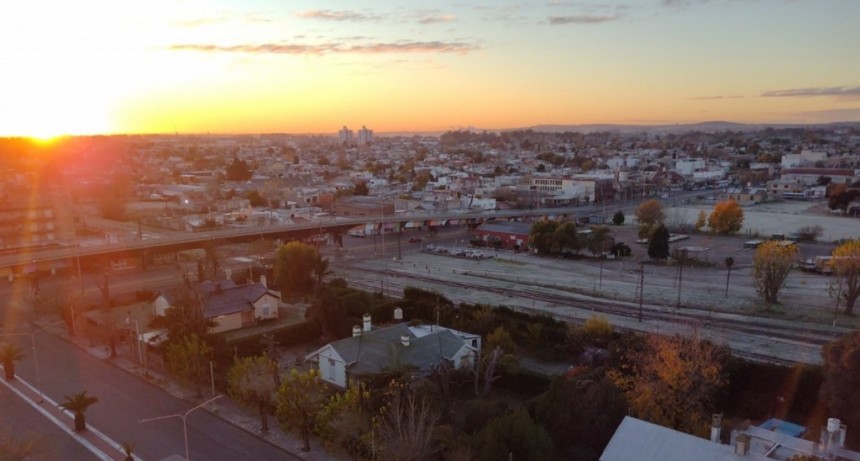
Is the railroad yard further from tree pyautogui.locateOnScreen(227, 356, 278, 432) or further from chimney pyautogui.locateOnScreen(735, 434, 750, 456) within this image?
tree pyautogui.locateOnScreen(227, 356, 278, 432)

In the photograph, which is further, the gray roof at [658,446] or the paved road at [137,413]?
the paved road at [137,413]

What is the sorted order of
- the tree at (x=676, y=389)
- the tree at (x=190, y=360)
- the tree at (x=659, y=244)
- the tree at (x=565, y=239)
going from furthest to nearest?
1. the tree at (x=565, y=239)
2. the tree at (x=659, y=244)
3. the tree at (x=190, y=360)
4. the tree at (x=676, y=389)

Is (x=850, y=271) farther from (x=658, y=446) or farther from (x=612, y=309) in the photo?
(x=658, y=446)

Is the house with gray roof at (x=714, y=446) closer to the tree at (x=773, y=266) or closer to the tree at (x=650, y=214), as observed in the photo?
the tree at (x=773, y=266)

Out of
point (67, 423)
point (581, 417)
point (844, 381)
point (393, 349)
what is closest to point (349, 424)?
point (393, 349)

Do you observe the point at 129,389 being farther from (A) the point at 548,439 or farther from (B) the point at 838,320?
(B) the point at 838,320

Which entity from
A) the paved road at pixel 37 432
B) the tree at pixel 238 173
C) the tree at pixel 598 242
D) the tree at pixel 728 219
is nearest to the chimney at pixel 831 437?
the paved road at pixel 37 432
